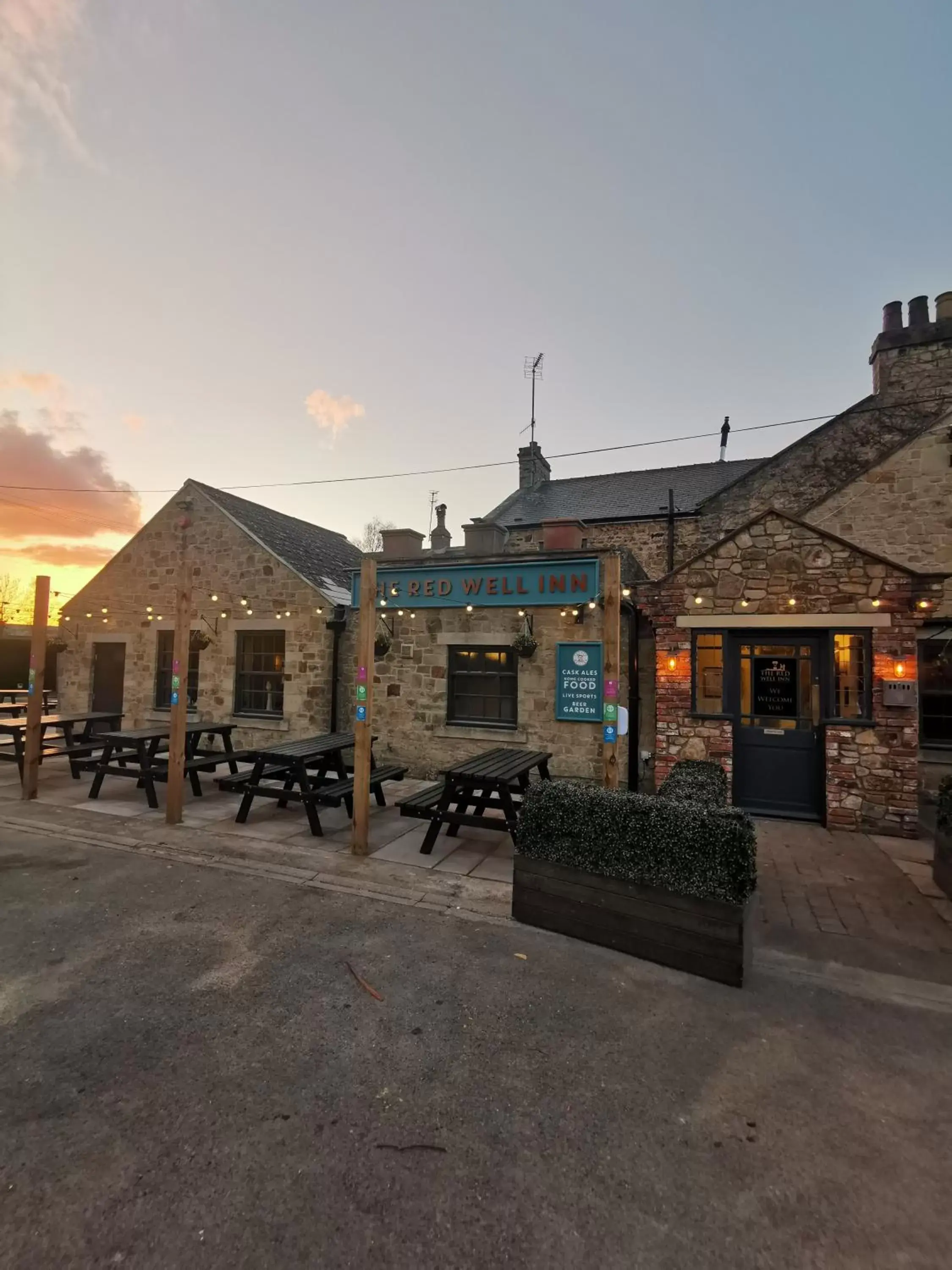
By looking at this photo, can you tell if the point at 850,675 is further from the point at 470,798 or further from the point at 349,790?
the point at 349,790

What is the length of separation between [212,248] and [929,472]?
13670 mm

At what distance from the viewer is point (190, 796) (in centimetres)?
887

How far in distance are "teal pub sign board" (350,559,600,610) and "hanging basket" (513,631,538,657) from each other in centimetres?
61

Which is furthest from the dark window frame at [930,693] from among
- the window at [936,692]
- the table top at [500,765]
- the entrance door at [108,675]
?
the entrance door at [108,675]

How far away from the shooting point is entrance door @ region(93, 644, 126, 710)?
13.4 metres

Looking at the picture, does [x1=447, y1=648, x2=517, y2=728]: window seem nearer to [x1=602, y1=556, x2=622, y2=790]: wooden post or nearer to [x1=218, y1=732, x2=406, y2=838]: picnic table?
[x1=218, y1=732, x2=406, y2=838]: picnic table

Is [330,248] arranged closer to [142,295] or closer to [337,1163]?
[142,295]

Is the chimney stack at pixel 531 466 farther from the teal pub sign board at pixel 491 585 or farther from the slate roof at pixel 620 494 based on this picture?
the teal pub sign board at pixel 491 585

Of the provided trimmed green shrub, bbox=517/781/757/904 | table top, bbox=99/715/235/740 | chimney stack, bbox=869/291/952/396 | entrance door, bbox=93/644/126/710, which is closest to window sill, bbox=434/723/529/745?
table top, bbox=99/715/235/740

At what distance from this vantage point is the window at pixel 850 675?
7.60 metres

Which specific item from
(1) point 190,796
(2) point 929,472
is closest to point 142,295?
(1) point 190,796

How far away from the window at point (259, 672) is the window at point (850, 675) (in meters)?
10.3

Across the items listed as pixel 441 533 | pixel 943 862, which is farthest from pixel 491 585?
pixel 441 533

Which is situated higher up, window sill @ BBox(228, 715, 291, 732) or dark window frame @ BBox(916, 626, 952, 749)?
dark window frame @ BBox(916, 626, 952, 749)
